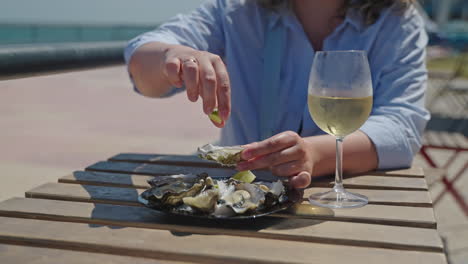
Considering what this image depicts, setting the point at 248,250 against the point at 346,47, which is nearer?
the point at 248,250

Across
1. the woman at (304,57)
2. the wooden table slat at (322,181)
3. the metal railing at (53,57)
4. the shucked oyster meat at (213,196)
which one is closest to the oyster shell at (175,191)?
the shucked oyster meat at (213,196)

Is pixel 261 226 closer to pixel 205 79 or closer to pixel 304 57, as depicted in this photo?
pixel 205 79

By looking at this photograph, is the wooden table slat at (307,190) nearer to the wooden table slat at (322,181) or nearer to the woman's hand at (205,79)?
the wooden table slat at (322,181)

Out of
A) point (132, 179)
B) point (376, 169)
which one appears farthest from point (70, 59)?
point (376, 169)

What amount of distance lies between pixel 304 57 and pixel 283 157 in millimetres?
863

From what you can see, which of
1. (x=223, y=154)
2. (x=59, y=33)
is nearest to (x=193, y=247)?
(x=223, y=154)

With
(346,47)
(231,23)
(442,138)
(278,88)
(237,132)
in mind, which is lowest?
(442,138)

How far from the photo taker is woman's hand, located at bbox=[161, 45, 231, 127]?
1230mm

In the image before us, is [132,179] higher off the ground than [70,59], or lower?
lower

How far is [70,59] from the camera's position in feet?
5.81

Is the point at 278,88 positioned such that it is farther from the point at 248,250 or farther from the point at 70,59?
the point at 248,250

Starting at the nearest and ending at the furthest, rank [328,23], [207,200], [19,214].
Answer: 1. [207,200]
2. [19,214]
3. [328,23]

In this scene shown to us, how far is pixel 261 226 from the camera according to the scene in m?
1.03

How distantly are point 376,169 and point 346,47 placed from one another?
0.62 meters
